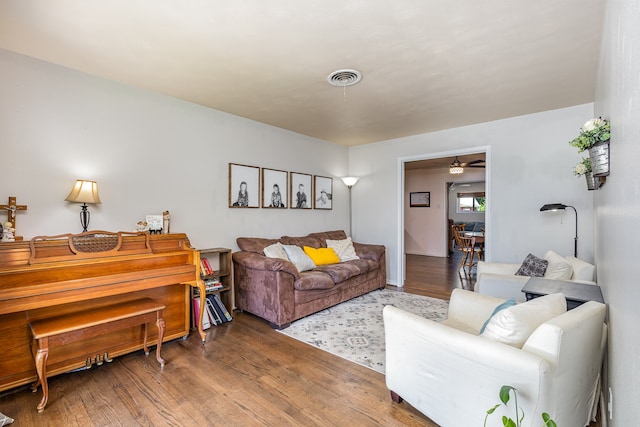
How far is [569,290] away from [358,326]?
1907 millimetres

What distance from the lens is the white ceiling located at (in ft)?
6.29

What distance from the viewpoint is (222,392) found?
2113 mm

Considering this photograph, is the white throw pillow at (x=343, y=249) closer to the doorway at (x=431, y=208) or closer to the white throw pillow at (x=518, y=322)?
the white throw pillow at (x=518, y=322)

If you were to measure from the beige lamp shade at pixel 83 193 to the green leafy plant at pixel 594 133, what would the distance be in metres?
3.70

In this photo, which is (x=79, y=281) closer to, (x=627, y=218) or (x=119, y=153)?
(x=119, y=153)

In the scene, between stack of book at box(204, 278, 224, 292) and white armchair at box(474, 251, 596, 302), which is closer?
white armchair at box(474, 251, 596, 302)

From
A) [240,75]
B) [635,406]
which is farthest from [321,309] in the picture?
[635,406]

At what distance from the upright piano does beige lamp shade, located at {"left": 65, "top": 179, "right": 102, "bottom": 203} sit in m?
0.32

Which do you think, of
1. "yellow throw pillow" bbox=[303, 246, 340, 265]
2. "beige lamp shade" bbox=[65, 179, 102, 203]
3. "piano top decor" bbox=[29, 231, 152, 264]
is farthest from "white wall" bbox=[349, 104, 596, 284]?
"beige lamp shade" bbox=[65, 179, 102, 203]

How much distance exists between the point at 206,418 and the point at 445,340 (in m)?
1.51

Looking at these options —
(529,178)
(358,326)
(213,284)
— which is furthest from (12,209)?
(529,178)

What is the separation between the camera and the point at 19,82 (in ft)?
8.10

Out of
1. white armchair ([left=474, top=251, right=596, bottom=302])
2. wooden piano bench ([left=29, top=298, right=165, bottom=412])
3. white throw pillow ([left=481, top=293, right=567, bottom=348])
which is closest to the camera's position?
white throw pillow ([left=481, top=293, right=567, bottom=348])

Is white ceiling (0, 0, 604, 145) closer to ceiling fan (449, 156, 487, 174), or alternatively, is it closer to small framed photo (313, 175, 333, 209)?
small framed photo (313, 175, 333, 209)
